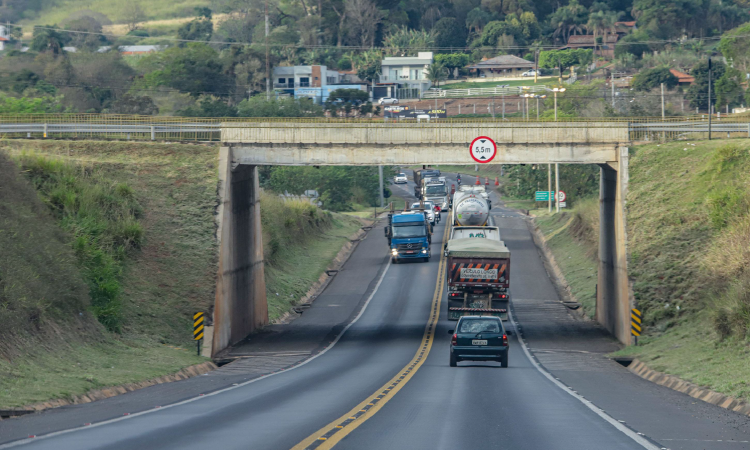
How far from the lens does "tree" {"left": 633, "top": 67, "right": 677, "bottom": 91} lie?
447 ft

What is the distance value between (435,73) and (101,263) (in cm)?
15098

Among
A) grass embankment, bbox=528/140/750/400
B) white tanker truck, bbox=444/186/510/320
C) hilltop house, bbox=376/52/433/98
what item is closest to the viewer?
grass embankment, bbox=528/140/750/400

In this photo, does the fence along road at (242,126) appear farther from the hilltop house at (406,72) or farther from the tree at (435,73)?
the tree at (435,73)

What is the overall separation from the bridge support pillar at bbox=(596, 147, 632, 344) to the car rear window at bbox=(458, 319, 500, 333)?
9.07 meters

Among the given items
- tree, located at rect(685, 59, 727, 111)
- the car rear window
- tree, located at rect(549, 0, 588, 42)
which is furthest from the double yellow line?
tree, located at rect(549, 0, 588, 42)

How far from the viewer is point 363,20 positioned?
194 m

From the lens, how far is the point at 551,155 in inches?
1449

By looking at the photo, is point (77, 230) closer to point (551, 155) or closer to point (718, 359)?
point (551, 155)

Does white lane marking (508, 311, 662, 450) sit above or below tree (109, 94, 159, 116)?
below

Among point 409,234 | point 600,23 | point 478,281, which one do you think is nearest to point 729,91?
point 600,23

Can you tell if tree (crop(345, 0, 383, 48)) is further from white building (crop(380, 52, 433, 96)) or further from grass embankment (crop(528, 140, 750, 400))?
grass embankment (crop(528, 140, 750, 400))

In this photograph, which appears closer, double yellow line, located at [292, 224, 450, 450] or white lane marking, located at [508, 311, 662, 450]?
double yellow line, located at [292, 224, 450, 450]

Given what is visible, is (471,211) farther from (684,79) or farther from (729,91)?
(684,79)

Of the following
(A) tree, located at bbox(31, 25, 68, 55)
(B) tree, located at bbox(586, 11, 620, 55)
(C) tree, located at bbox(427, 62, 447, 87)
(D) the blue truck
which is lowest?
(D) the blue truck
